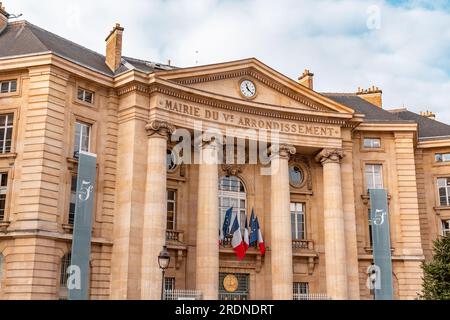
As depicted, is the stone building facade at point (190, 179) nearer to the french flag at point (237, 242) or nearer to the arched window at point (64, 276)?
the arched window at point (64, 276)

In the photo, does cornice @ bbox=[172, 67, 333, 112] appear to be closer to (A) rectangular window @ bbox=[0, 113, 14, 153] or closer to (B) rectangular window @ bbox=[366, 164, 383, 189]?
(B) rectangular window @ bbox=[366, 164, 383, 189]

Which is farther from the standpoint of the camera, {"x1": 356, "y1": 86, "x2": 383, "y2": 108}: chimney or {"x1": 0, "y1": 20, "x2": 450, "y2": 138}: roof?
{"x1": 356, "y1": 86, "x2": 383, "y2": 108}: chimney

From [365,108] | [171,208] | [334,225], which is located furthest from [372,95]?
[171,208]

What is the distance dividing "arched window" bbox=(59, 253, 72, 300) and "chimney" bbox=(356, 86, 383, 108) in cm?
2387

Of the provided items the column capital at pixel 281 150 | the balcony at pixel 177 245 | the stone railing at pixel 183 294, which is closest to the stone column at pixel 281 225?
the column capital at pixel 281 150

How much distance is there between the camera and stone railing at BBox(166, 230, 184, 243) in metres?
29.0

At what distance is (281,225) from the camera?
30125 mm

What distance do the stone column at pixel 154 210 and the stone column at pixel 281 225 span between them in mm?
6130

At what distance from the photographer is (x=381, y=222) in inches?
1262

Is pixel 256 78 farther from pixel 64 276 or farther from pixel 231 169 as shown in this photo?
pixel 64 276

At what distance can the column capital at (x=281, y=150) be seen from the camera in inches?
1231

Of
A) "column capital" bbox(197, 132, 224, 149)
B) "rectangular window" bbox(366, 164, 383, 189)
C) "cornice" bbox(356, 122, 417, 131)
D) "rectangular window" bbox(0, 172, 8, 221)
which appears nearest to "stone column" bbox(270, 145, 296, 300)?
"column capital" bbox(197, 132, 224, 149)
